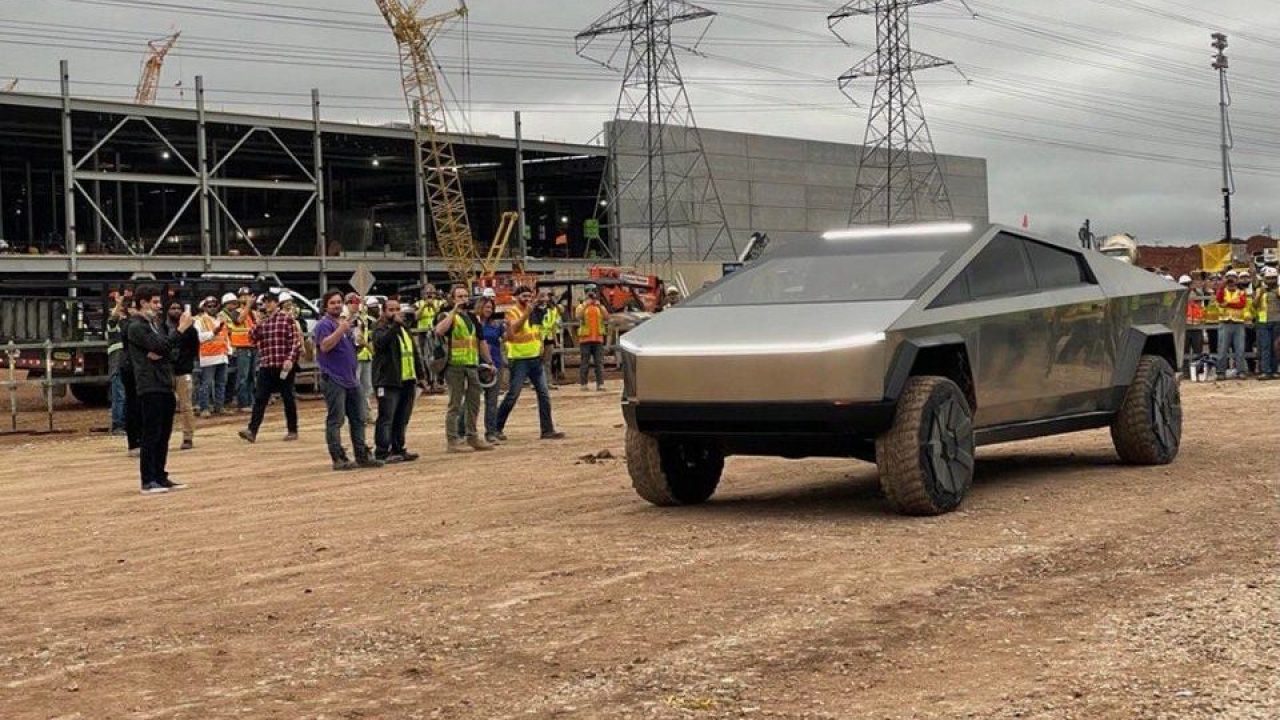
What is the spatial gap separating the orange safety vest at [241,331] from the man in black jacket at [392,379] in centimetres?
886

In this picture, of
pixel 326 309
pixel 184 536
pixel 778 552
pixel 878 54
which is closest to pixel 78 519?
pixel 184 536

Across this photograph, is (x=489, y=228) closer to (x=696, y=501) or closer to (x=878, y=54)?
(x=878, y=54)

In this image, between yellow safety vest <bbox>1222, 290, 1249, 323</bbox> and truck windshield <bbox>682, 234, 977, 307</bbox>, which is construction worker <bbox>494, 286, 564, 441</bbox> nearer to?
truck windshield <bbox>682, 234, 977, 307</bbox>

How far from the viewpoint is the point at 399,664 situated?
19.8ft

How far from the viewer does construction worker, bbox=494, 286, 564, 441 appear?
17500 mm

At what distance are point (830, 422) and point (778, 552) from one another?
103 cm

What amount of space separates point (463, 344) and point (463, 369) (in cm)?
30

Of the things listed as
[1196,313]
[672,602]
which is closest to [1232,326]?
[1196,313]

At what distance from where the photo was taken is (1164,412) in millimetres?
11531

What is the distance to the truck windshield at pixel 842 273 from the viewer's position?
9.64 metres

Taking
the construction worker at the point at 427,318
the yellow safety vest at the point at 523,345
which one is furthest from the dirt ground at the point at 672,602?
the construction worker at the point at 427,318

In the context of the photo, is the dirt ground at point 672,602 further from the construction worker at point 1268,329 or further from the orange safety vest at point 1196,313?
the orange safety vest at point 1196,313

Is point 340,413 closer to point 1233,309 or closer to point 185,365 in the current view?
point 185,365

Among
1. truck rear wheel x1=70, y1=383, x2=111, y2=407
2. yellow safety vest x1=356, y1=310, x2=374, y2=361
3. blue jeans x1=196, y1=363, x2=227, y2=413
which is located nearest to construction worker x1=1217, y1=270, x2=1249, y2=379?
yellow safety vest x1=356, y1=310, x2=374, y2=361
